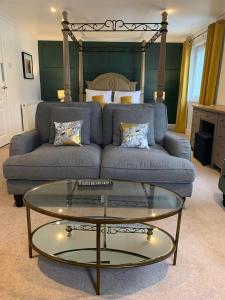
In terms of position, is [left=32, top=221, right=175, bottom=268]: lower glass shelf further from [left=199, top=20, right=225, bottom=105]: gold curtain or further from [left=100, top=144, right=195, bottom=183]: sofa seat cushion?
[left=199, top=20, right=225, bottom=105]: gold curtain

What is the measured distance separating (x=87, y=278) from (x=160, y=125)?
6.53ft

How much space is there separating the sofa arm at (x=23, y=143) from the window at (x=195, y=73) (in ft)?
14.5

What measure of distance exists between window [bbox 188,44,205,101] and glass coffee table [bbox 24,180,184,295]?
185 inches

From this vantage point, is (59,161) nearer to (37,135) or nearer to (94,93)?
(37,135)

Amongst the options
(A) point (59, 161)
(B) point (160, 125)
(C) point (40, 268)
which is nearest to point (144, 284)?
(C) point (40, 268)

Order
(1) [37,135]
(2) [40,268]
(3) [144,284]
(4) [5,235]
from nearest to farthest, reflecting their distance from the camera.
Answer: (3) [144,284], (2) [40,268], (4) [5,235], (1) [37,135]

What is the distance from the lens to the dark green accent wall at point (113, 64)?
6.40m

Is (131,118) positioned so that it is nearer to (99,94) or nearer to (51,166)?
(51,166)

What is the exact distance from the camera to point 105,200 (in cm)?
177

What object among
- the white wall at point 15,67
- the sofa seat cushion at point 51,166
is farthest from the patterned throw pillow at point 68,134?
the white wall at point 15,67

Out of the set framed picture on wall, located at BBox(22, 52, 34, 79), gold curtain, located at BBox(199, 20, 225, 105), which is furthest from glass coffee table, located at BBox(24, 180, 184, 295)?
framed picture on wall, located at BBox(22, 52, 34, 79)

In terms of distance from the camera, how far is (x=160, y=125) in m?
2.95

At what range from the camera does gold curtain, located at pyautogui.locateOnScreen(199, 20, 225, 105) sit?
4.21 m

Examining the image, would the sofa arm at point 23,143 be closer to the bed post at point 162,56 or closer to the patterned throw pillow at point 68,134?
the patterned throw pillow at point 68,134
